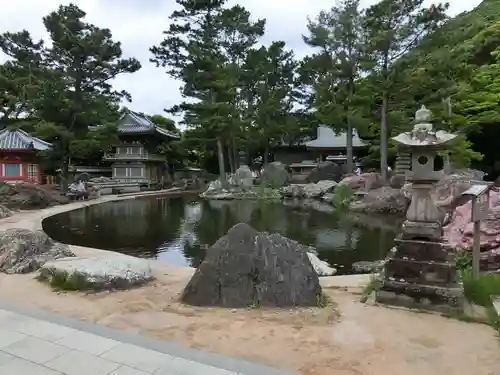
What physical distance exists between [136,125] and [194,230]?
20948 millimetres

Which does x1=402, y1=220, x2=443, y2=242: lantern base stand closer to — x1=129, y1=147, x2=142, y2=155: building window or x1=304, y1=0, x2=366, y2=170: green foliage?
x1=304, y1=0, x2=366, y2=170: green foliage

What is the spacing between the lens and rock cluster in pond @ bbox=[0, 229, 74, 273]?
6.63 metres

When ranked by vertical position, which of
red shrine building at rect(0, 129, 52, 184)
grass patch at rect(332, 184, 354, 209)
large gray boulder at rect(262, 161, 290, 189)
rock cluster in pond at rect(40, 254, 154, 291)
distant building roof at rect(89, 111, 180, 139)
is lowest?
rock cluster in pond at rect(40, 254, 154, 291)

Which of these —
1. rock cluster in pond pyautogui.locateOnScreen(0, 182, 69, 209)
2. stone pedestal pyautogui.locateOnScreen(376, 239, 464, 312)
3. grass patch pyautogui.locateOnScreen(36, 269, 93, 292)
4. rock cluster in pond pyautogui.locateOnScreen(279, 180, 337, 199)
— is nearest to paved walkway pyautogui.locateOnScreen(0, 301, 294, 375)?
grass patch pyautogui.locateOnScreen(36, 269, 93, 292)

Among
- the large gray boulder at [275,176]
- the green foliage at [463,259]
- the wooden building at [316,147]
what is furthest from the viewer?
the wooden building at [316,147]

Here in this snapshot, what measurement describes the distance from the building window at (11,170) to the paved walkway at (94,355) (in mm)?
23430

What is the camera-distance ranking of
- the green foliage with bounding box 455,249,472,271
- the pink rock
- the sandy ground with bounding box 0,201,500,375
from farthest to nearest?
1. the pink rock
2. the green foliage with bounding box 455,249,472,271
3. the sandy ground with bounding box 0,201,500,375

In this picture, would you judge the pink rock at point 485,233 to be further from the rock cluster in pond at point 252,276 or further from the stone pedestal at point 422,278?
the rock cluster in pond at point 252,276

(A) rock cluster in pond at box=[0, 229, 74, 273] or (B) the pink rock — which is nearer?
(A) rock cluster in pond at box=[0, 229, 74, 273]

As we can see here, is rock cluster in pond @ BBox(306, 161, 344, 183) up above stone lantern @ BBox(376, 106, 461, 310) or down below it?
above

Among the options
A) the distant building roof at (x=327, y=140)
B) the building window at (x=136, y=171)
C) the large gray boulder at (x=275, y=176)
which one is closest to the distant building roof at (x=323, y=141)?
the distant building roof at (x=327, y=140)

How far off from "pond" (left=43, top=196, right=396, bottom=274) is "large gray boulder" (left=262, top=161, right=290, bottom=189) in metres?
8.30

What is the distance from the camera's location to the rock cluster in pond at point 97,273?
5469mm

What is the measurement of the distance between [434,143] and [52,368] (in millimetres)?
4530
